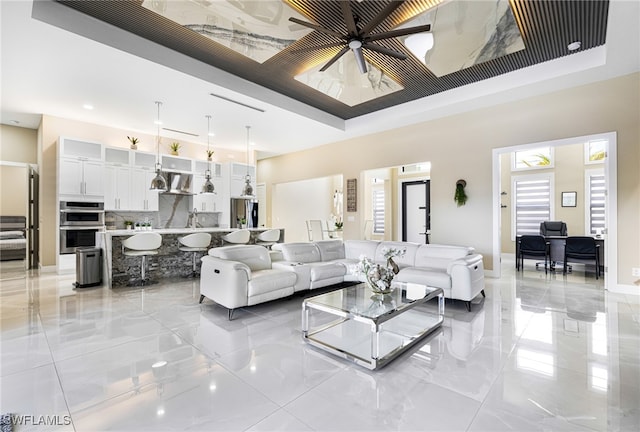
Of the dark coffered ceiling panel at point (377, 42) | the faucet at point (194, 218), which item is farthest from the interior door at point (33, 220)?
the dark coffered ceiling panel at point (377, 42)

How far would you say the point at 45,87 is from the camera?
15.8 ft

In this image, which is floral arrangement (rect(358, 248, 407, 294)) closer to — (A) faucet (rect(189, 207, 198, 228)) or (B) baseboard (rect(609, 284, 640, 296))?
(B) baseboard (rect(609, 284, 640, 296))

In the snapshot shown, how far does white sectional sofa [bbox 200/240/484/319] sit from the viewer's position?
355 centimetres

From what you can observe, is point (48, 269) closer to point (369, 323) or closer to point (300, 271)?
point (300, 271)

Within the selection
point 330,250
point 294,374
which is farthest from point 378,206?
point 294,374

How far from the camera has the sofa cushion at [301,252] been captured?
4.78 meters

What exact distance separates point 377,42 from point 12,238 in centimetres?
1008

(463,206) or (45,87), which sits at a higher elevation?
(45,87)

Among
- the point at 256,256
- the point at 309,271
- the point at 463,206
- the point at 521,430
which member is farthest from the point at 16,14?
the point at 463,206

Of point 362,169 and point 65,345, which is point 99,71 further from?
point 362,169

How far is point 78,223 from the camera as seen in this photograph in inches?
242

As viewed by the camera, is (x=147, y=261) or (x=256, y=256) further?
(x=147, y=261)

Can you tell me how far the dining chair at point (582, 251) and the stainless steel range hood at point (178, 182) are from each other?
8.74 m

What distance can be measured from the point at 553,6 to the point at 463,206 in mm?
3570
